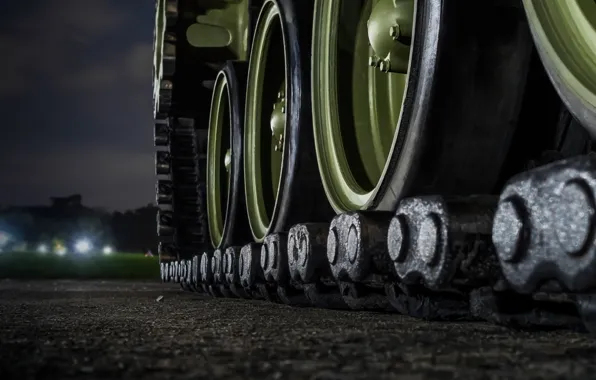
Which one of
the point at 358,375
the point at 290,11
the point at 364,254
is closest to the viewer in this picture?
the point at 358,375

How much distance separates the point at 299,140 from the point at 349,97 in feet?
0.64

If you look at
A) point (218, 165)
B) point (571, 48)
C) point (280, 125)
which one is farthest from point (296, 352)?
point (218, 165)

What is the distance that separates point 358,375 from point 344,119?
4.01ft

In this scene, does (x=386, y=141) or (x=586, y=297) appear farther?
(x=386, y=141)

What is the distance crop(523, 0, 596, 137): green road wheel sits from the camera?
2.95ft

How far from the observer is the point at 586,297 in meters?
0.91

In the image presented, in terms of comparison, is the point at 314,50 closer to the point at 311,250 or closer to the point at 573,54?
the point at 311,250

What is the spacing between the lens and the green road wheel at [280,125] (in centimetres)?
204

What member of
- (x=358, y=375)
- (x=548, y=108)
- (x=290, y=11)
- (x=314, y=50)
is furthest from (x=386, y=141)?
(x=358, y=375)

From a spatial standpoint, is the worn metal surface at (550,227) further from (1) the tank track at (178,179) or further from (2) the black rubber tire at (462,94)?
(1) the tank track at (178,179)

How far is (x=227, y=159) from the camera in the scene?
3838 mm

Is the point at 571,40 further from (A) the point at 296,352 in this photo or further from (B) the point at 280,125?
(B) the point at 280,125

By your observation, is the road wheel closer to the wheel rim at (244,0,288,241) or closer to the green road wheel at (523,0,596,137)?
the green road wheel at (523,0,596,137)

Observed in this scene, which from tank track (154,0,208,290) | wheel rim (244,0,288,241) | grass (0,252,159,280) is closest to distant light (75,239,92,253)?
grass (0,252,159,280)
